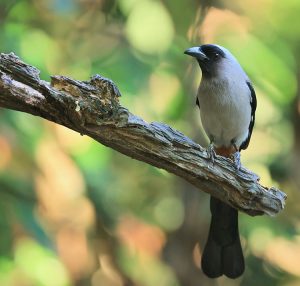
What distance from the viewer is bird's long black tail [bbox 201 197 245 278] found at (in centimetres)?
277

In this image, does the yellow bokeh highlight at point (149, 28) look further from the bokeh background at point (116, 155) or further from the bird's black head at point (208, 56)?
the bird's black head at point (208, 56)

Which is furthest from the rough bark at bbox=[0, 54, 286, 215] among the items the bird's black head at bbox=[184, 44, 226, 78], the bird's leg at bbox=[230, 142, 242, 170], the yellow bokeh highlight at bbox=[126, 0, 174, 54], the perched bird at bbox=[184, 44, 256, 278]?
the yellow bokeh highlight at bbox=[126, 0, 174, 54]

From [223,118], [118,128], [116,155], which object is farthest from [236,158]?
[116,155]

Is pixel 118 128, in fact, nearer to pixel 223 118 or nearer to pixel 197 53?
pixel 223 118

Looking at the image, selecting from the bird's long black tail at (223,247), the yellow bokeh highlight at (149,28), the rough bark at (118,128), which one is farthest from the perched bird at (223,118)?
the rough bark at (118,128)

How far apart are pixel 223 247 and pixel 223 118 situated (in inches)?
24.2

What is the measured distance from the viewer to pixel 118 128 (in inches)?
74.4

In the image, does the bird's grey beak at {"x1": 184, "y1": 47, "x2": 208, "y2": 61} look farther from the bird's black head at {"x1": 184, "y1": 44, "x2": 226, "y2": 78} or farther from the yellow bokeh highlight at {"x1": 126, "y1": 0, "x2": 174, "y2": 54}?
the yellow bokeh highlight at {"x1": 126, "y1": 0, "x2": 174, "y2": 54}

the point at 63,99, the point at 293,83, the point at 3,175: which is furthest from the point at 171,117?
the point at 63,99

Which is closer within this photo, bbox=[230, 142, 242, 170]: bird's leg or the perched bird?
bbox=[230, 142, 242, 170]: bird's leg

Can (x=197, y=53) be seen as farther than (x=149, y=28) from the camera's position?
No

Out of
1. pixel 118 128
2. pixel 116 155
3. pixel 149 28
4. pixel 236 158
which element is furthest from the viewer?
pixel 116 155

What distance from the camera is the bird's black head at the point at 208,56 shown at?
9.21 ft

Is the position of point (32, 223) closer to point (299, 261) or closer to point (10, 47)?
point (10, 47)
